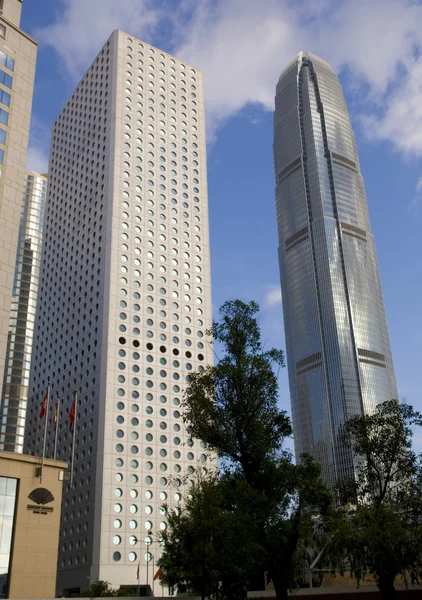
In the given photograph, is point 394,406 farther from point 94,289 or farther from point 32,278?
point 32,278

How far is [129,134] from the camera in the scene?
369ft

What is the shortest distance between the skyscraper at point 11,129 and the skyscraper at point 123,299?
43113mm

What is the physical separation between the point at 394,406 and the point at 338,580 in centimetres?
1846

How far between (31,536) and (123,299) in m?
54.2

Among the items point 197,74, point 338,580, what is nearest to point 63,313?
point 197,74

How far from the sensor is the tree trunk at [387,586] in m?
34.6

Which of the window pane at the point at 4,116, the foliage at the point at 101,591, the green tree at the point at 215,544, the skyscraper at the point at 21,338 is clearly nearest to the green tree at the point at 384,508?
the green tree at the point at 215,544

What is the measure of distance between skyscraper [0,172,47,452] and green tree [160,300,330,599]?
133 meters

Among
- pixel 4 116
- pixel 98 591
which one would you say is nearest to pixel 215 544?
pixel 4 116

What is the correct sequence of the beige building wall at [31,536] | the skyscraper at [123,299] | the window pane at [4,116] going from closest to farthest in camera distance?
the beige building wall at [31,536], the window pane at [4,116], the skyscraper at [123,299]

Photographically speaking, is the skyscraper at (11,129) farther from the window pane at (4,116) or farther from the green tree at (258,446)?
the green tree at (258,446)

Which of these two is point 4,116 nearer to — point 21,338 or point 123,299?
point 123,299

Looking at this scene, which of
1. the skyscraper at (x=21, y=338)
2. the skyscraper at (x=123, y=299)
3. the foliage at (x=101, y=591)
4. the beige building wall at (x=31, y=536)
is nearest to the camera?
the beige building wall at (x=31, y=536)

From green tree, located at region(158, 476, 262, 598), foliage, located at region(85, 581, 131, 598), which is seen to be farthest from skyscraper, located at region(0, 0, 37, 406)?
foliage, located at region(85, 581, 131, 598)
